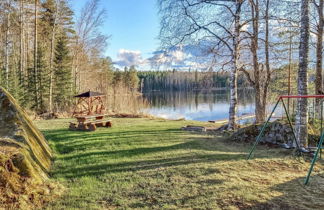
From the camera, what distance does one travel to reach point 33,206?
9.27 ft

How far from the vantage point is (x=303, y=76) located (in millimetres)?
5039

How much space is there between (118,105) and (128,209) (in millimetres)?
17862

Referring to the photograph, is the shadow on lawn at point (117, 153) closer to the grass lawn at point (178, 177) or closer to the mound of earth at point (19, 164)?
the grass lawn at point (178, 177)

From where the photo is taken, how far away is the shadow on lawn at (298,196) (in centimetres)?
283

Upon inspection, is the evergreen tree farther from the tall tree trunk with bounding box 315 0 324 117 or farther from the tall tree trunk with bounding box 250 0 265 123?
the tall tree trunk with bounding box 315 0 324 117

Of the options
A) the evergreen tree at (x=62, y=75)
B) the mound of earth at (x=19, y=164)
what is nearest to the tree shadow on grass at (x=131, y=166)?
the mound of earth at (x=19, y=164)

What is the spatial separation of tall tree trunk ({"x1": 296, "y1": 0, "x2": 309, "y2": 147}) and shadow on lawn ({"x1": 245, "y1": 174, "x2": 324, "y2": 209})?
1548 mm

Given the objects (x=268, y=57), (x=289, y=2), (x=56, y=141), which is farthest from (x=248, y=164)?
(x=268, y=57)

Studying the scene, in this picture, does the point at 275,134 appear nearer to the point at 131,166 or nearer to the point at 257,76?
the point at 131,166

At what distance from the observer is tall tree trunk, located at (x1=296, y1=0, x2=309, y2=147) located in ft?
16.2

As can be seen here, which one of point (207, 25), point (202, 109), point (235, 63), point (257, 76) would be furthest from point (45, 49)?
point (202, 109)

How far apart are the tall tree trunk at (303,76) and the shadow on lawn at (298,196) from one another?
5.08ft

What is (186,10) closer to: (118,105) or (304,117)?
(304,117)

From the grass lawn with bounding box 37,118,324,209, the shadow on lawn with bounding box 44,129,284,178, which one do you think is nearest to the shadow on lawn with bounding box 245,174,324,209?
the grass lawn with bounding box 37,118,324,209
